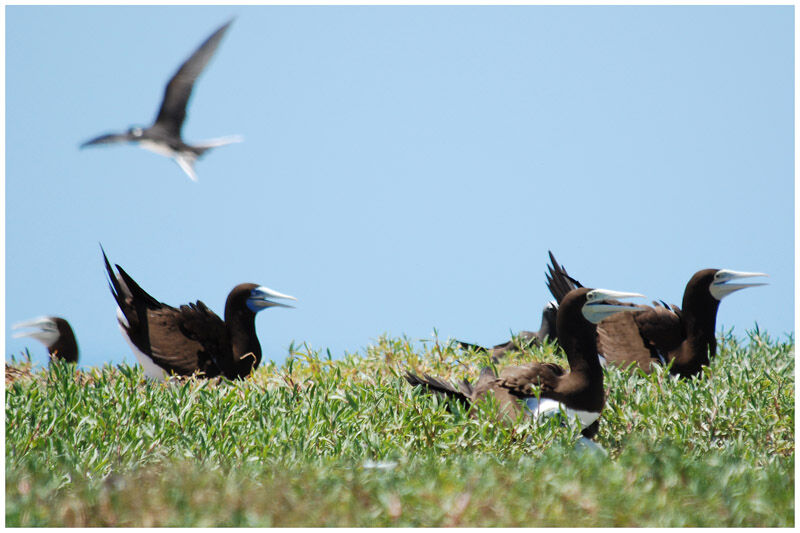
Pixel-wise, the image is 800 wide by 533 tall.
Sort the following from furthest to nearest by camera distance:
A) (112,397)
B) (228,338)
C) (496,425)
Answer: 1. (228,338)
2. (112,397)
3. (496,425)

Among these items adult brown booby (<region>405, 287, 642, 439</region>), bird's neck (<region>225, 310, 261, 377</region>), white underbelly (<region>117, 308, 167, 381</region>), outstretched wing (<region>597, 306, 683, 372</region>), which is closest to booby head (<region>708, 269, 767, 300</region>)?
outstretched wing (<region>597, 306, 683, 372</region>)

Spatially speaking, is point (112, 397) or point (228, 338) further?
point (228, 338)

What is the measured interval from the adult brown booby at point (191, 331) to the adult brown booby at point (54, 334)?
4.34 feet

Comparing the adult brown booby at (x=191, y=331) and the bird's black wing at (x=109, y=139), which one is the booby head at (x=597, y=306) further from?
the bird's black wing at (x=109, y=139)

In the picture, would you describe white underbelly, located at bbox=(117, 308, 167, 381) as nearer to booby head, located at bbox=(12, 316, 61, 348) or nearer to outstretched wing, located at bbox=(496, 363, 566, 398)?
booby head, located at bbox=(12, 316, 61, 348)

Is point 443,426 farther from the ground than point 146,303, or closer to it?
closer to it

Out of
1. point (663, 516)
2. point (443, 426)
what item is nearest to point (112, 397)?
point (443, 426)

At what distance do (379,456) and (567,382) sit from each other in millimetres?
1366

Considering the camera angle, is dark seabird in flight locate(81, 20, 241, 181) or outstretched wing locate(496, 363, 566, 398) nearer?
outstretched wing locate(496, 363, 566, 398)

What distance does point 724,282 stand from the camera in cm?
767

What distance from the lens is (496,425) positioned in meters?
5.38

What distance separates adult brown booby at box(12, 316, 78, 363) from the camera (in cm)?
921

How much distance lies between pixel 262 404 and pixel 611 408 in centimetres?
258

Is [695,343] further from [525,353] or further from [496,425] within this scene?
[496,425]
